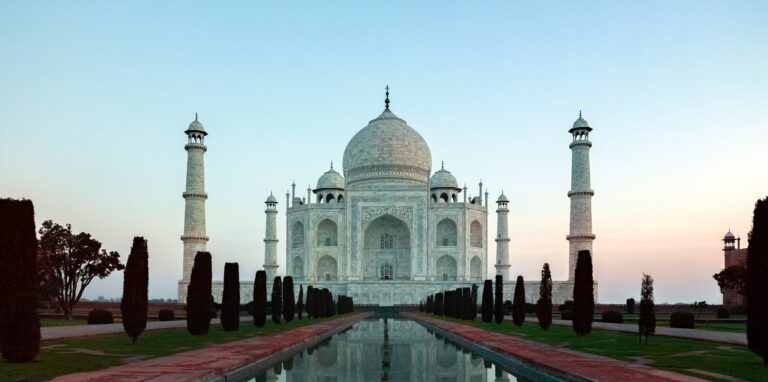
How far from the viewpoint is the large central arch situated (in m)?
49.5

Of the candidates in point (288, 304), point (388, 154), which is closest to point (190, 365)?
point (288, 304)

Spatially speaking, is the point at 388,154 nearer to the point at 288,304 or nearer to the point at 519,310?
the point at 288,304

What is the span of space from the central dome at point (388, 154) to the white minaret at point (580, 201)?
1251 centimetres

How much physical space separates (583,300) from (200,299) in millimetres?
9495

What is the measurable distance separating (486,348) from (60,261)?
21370 millimetres

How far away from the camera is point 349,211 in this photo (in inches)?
1896

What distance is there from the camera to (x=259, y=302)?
20.6m

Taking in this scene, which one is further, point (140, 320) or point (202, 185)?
point (202, 185)

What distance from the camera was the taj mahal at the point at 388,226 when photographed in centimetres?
4194

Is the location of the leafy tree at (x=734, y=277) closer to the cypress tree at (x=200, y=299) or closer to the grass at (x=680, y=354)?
the grass at (x=680, y=354)

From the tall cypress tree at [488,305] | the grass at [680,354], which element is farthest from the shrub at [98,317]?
the grass at [680,354]

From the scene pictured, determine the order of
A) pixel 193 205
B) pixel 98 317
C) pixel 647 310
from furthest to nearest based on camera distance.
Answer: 1. pixel 193 205
2. pixel 98 317
3. pixel 647 310

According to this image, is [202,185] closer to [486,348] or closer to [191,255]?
[191,255]

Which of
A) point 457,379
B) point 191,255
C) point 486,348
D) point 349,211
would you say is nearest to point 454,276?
point 349,211
